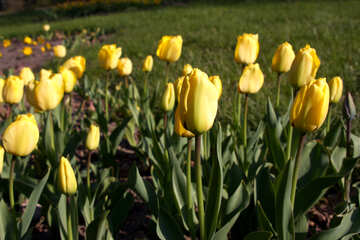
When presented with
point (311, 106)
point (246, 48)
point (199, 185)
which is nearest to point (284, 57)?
point (246, 48)

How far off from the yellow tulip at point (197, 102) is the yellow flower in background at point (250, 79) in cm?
68

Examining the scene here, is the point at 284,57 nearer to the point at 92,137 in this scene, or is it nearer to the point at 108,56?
the point at 92,137

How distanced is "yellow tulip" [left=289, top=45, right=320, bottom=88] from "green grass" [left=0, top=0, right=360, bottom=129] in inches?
40.9

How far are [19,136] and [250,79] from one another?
3.07ft

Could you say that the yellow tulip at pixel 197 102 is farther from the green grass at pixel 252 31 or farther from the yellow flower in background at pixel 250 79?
the green grass at pixel 252 31

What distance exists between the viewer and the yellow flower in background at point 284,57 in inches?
61.1

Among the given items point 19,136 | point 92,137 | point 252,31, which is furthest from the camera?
point 252,31

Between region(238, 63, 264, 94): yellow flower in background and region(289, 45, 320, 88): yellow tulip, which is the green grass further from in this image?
region(289, 45, 320, 88): yellow tulip

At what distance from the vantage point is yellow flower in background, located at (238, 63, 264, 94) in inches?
59.9

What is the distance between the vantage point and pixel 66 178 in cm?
107

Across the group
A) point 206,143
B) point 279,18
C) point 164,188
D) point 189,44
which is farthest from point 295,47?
point 164,188

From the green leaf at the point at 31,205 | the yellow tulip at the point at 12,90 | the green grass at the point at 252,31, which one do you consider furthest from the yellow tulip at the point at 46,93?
the green grass at the point at 252,31

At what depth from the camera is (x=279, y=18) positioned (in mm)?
5488

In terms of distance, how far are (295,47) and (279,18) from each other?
1.95 m
